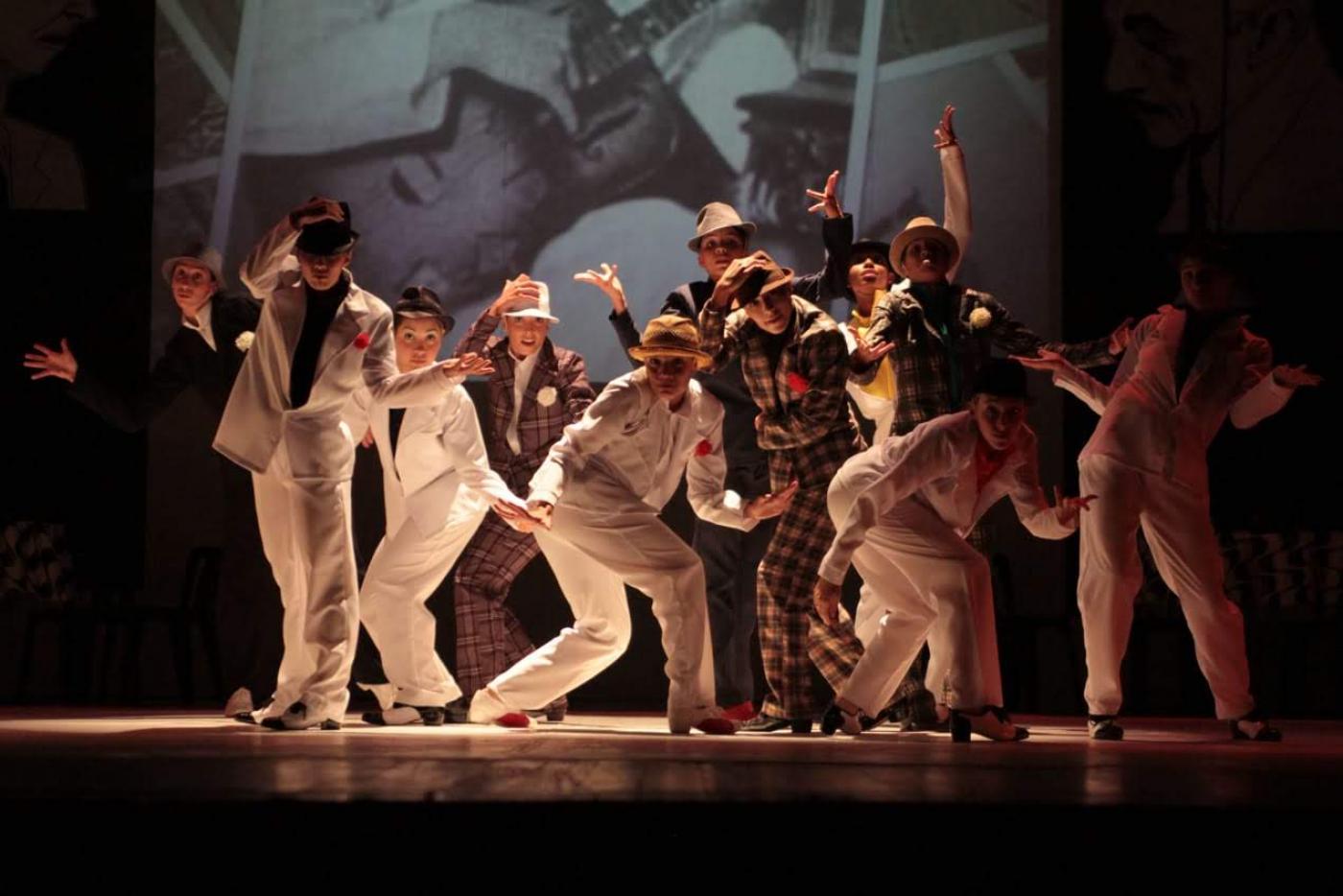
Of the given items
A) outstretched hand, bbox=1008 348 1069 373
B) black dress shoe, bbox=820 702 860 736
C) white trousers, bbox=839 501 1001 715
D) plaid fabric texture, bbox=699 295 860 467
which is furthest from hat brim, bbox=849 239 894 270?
black dress shoe, bbox=820 702 860 736

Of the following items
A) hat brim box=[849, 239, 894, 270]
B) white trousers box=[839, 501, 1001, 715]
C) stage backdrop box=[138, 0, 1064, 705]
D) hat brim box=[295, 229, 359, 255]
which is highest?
stage backdrop box=[138, 0, 1064, 705]

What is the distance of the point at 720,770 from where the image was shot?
4477mm

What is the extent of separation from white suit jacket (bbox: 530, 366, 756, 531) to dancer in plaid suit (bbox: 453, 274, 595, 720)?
1.04m

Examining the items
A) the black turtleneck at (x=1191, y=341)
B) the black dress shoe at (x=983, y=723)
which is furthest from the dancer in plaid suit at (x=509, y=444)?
the black turtleneck at (x=1191, y=341)

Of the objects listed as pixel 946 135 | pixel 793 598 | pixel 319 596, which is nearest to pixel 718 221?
pixel 946 135

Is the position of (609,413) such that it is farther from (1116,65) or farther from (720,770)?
(1116,65)

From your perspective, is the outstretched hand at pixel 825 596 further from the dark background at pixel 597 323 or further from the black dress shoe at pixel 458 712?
the dark background at pixel 597 323

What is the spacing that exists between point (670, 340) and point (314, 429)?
1.27 meters

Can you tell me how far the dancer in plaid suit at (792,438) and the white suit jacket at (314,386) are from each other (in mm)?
1095

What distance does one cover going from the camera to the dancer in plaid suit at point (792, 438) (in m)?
6.53

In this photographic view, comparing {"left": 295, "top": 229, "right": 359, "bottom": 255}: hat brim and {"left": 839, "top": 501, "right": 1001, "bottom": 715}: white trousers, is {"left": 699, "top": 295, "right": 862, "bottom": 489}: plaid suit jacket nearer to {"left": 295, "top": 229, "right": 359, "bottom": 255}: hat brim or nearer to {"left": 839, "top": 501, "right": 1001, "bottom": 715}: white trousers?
{"left": 839, "top": 501, "right": 1001, "bottom": 715}: white trousers

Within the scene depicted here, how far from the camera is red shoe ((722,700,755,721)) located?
6.82m

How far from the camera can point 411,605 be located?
→ 7047 mm

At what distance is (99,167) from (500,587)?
327 cm
